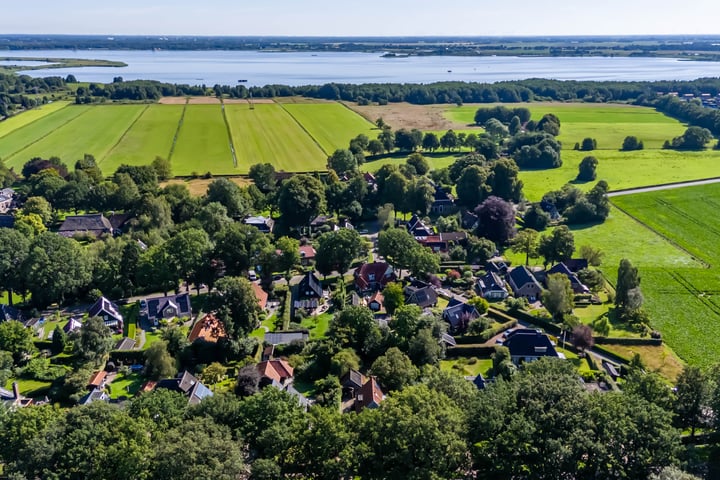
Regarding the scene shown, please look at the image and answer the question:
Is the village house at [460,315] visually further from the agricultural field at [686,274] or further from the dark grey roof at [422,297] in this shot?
the agricultural field at [686,274]

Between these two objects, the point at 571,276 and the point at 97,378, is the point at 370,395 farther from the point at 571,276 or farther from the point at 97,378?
the point at 571,276

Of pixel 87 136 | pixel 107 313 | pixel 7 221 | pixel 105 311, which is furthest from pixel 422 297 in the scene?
pixel 87 136

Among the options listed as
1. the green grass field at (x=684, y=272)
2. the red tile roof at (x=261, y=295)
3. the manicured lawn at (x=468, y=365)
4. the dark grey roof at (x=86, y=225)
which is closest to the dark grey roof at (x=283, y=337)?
the red tile roof at (x=261, y=295)

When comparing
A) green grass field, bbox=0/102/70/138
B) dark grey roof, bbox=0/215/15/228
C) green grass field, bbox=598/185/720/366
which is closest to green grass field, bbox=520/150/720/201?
green grass field, bbox=598/185/720/366

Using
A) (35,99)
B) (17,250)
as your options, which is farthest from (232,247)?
(35,99)

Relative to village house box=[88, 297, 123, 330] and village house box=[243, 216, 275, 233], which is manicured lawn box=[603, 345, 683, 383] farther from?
village house box=[243, 216, 275, 233]

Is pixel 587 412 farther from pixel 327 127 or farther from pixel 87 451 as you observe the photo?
pixel 327 127
